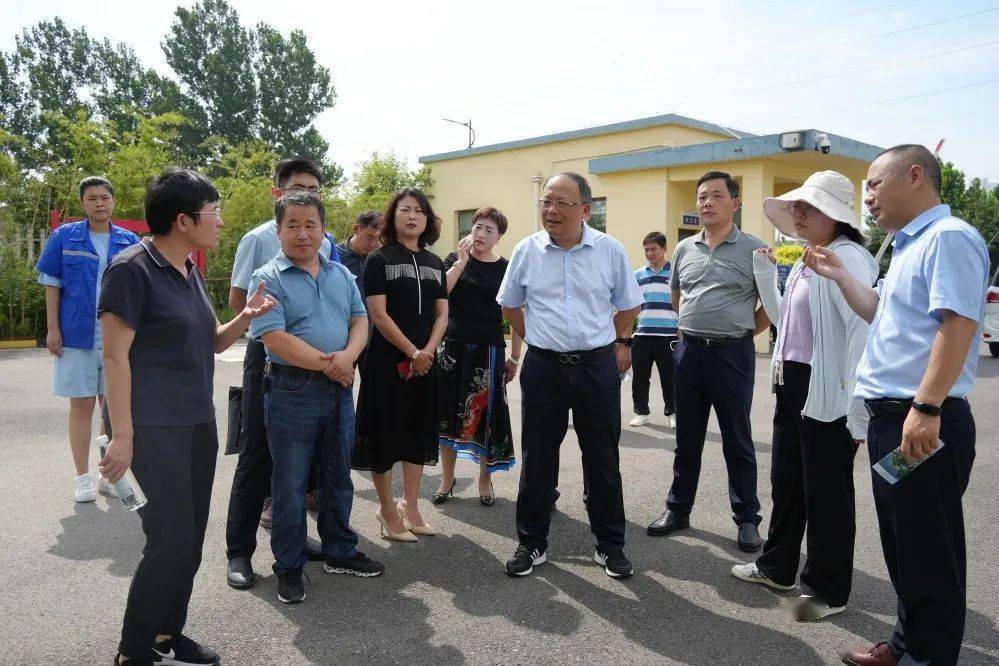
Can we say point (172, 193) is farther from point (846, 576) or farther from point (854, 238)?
point (846, 576)

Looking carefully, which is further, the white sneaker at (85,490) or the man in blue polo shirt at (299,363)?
the white sneaker at (85,490)

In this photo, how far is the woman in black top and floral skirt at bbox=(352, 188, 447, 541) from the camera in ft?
14.9

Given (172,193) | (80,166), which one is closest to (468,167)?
(80,166)

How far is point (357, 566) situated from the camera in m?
4.06

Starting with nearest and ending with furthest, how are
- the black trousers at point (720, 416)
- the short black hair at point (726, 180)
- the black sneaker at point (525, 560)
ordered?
the black sneaker at point (525, 560) → the black trousers at point (720, 416) → the short black hair at point (726, 180)

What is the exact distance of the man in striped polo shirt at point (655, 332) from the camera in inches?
321

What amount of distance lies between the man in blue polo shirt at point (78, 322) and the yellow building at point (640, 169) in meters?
13.9

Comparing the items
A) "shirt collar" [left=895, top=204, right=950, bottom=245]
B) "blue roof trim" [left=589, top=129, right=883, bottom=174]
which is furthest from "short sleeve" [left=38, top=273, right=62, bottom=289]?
"blue roof trim" [left=589, top=129, right=883, bottom=174]

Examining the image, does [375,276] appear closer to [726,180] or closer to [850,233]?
[726,180]

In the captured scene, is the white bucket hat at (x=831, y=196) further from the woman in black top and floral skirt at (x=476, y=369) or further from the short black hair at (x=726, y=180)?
the woman in black top and floral skirt at (x=476, y=369)

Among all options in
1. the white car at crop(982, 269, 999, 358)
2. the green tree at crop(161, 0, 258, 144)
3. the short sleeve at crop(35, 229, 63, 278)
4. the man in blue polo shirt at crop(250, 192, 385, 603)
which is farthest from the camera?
the green tree at crop(161, 0, 258, 144)

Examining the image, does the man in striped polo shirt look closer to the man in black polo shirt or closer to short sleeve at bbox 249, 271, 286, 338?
short sleeve at bbox 249, 271, 286, 338

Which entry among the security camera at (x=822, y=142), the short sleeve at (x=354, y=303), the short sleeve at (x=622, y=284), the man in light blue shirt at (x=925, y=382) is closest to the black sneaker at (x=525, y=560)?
the short sleeve at (x=622, y=284)

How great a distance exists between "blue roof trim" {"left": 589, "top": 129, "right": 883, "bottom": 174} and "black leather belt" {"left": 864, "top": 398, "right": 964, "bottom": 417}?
14171 millimetres
